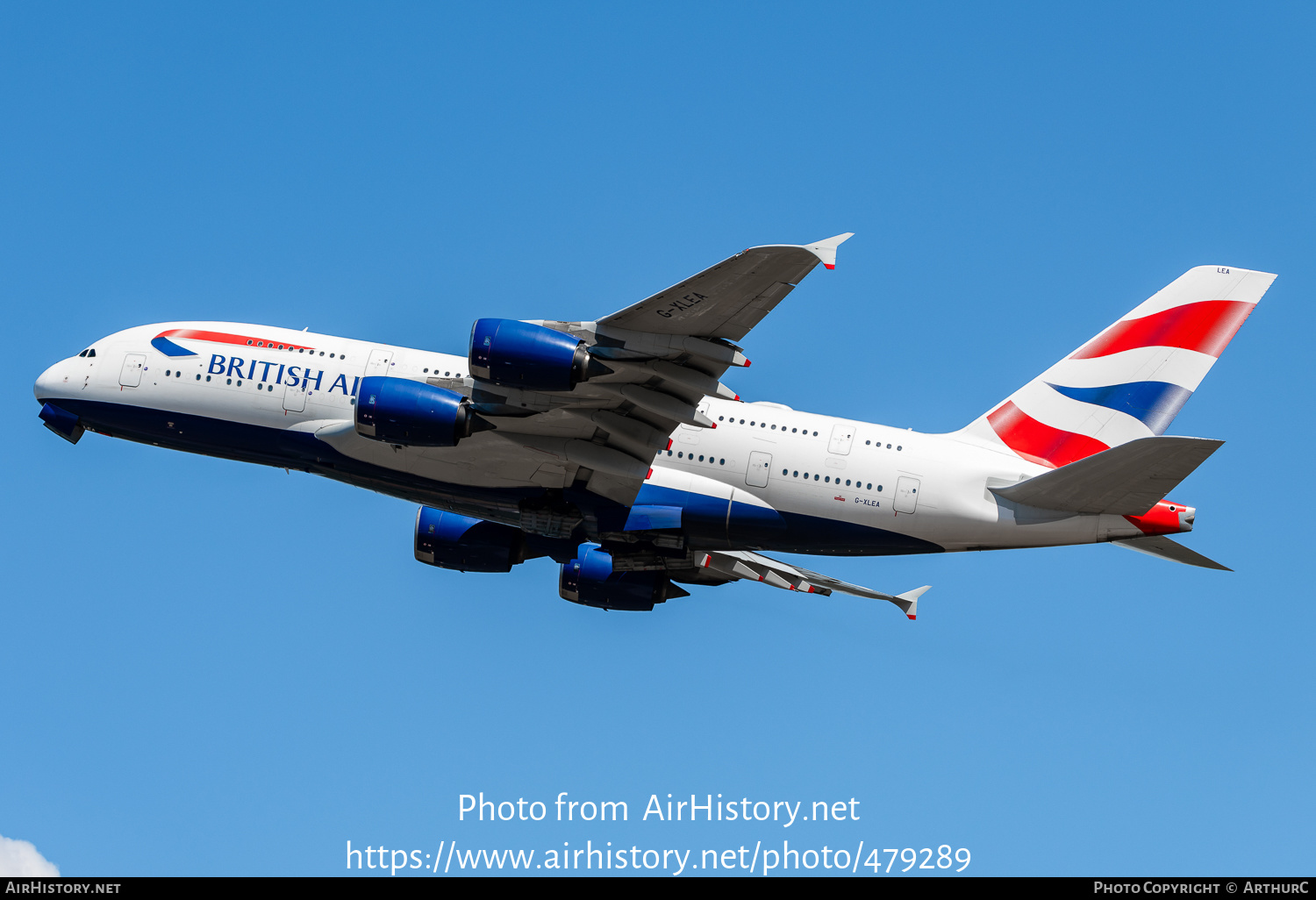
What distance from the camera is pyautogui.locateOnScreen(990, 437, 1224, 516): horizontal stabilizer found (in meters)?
26.0

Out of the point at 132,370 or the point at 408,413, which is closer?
the point at 408,413

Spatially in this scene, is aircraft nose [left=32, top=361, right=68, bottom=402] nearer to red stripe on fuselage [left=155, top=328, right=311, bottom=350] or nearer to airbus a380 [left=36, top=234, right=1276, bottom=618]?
airbus a380 [left=36, top=234, right=1276, bottom=618]

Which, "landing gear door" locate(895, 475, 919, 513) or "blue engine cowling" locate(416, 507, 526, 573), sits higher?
"landing gear door" locate(895, 475, 919, 513)

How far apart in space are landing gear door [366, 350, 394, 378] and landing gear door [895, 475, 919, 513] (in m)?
12.2

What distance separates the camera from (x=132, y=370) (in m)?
31.9

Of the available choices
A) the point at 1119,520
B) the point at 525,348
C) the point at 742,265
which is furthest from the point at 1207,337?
the point at 525,348

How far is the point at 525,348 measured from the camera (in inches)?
1042

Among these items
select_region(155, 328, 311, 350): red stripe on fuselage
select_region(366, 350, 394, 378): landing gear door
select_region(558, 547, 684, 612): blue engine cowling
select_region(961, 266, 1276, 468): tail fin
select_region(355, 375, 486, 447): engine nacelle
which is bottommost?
select_region(558, 547, 684, 612): blue engine cowling

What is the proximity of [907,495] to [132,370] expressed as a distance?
18881mm

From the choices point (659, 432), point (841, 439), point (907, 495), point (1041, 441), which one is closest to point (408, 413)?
point (659, 432)

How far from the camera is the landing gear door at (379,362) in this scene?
1203 inches

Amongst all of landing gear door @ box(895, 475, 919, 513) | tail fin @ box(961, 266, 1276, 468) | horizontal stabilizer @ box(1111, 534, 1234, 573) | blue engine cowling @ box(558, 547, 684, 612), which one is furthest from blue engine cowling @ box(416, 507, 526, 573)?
horizontal stabilizer @ box(1111, 534, 1234, 573)

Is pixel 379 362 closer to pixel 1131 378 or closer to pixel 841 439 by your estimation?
pixel 841 439

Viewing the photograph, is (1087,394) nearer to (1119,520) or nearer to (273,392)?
(1119,520)
